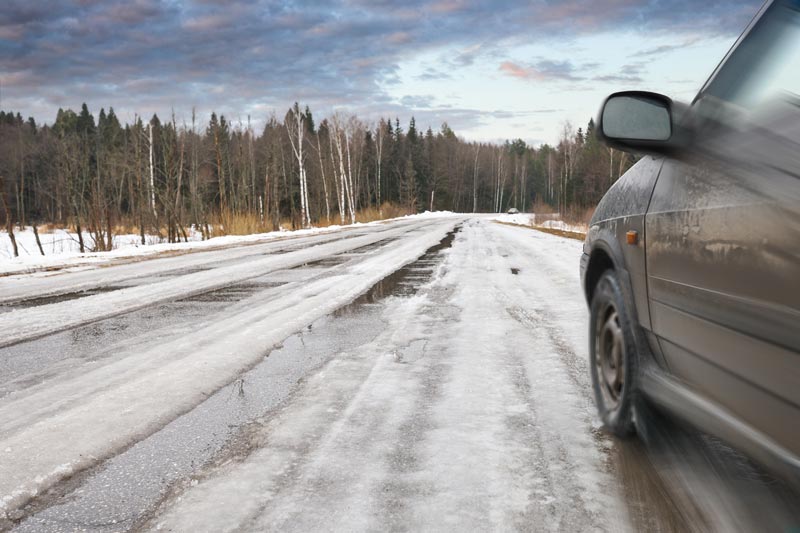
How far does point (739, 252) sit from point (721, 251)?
11cm

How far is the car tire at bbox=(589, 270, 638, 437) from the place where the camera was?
278cm

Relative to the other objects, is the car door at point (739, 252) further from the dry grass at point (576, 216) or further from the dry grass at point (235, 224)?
the dry grass at point (576, 216)

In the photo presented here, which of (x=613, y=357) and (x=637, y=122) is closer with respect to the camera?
(x=637, y=122)

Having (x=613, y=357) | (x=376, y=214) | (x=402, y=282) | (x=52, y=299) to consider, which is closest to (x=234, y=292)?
(x=52, y=299)

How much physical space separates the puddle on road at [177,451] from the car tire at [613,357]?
182 centimetres

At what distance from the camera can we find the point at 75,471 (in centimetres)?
253

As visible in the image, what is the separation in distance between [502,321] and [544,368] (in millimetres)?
1685

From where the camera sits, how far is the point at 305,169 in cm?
6538

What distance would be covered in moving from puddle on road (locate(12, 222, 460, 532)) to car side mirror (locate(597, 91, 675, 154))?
2.17 meters

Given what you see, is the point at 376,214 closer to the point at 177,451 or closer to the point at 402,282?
the point at 402,282

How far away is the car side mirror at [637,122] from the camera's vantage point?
7.52 ft

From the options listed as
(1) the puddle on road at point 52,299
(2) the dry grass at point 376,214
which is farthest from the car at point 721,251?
(2) the dry grass at point 376,214

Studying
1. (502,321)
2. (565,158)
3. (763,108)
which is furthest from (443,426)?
(565,158)

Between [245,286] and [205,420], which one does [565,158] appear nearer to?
[245,286]
